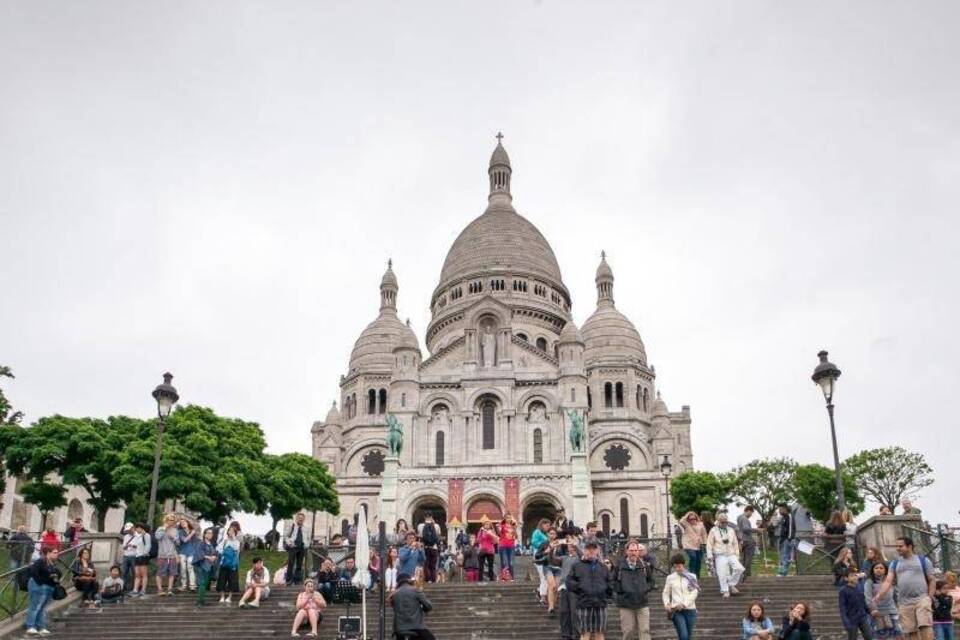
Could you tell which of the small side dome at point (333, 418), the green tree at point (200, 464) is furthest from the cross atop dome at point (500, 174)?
the green tree at point (200, 464)

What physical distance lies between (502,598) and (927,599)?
27.5ft

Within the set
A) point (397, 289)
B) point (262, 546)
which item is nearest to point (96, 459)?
point (262, 546)

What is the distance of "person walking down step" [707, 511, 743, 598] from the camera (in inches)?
731

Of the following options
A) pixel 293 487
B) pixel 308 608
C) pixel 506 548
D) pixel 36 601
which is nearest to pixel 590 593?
pixel 308 608

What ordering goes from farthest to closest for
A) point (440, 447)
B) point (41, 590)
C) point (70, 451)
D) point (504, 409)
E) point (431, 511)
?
Answer: point (440, 447) → point (504, 409) → point (431, 511) → point (70, 451) → point (41, 590)

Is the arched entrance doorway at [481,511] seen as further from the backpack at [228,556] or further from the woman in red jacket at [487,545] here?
the backpack at [228,556]

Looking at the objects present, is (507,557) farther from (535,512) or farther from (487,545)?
(535,512)

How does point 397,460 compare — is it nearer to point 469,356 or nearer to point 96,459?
point 469,356

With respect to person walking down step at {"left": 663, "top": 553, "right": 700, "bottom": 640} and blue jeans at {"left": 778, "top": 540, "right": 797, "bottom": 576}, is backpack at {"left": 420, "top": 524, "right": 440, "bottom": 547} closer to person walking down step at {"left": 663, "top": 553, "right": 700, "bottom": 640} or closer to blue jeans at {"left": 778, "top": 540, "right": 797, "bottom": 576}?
blue jeans at {"left": 778, "top": 540, "right": 797, "bottom": 576}

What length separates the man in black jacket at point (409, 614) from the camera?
14.3 meters

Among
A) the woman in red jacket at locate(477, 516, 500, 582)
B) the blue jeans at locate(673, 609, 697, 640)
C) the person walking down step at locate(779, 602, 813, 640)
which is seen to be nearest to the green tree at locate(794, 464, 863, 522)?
the woman in red jacket at locate(477, 516, 500, 582)

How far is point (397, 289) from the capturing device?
8038 centimetres

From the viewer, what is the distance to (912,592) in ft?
46.3

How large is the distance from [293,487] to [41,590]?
98.1 feet
